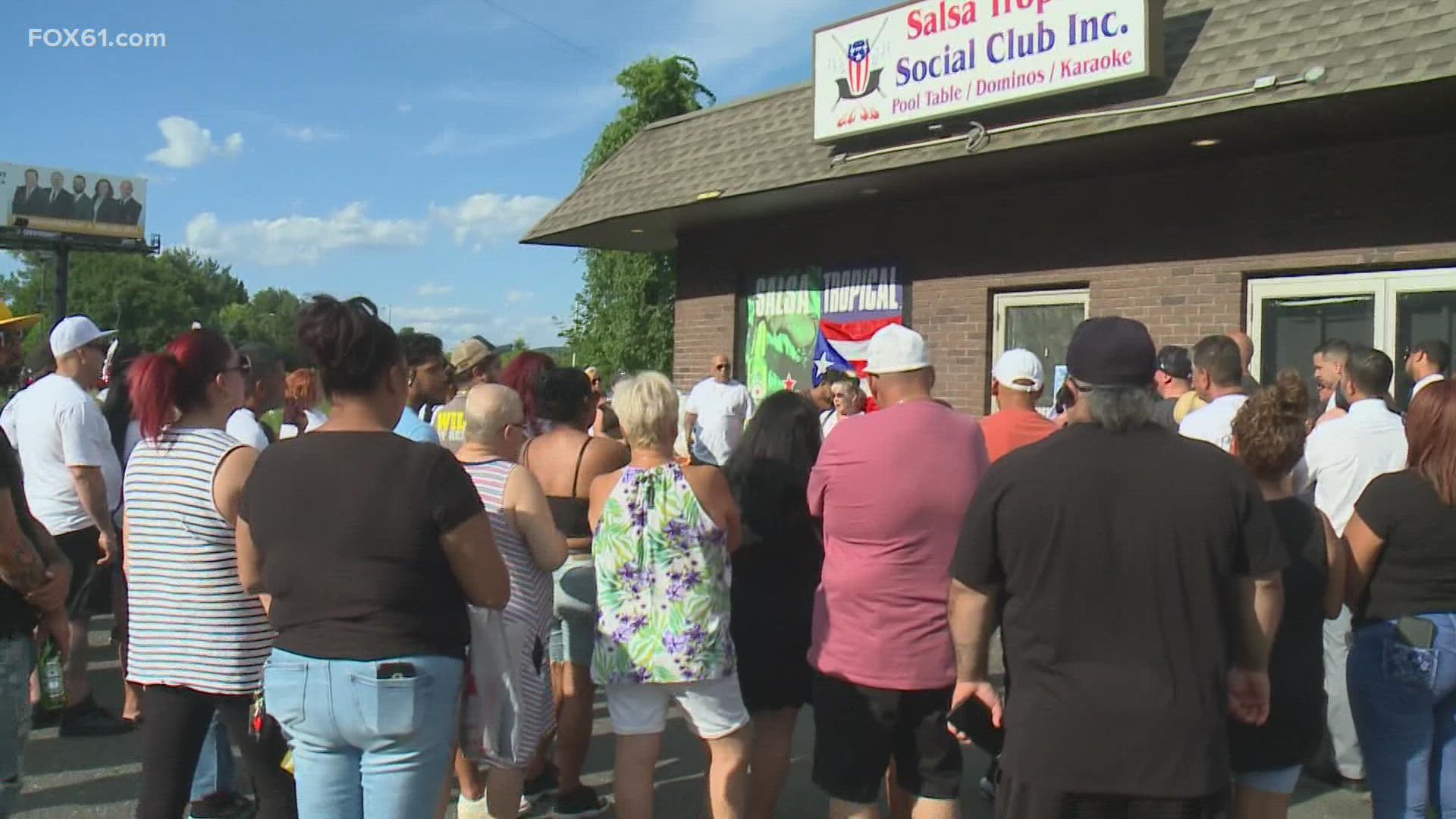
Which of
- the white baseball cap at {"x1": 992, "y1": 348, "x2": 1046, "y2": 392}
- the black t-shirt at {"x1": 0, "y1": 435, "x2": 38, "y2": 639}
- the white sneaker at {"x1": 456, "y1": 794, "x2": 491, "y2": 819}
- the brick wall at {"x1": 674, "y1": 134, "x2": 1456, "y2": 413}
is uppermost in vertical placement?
the brick wall at {"x1": 674, "y1": 134, "x2": 1456, "y2": 413}

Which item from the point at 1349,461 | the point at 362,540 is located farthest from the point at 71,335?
the point at 1349,461

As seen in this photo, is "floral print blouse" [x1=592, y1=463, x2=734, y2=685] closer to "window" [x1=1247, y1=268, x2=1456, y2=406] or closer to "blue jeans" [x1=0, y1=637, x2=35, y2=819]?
"blue jeans" [x1=0, y1=637, x2=35, y2=819]

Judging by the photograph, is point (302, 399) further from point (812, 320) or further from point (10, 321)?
point (812, 320)

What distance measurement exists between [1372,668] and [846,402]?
5.67 meters

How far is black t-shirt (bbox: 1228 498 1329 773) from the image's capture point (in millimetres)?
3316

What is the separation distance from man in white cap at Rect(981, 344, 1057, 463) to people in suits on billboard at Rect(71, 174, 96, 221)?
71.6 meters

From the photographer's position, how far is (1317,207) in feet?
27.4

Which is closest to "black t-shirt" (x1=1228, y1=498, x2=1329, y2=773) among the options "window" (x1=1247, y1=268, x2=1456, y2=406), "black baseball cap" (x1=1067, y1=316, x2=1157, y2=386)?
"black baseball cap" (x1=1067, y1=316, x2=1157, y2=386)

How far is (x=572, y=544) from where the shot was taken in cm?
468

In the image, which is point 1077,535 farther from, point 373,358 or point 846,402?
point 846,402

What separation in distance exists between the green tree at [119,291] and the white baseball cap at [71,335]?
79.7m

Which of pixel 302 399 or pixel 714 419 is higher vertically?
pixel 302 399

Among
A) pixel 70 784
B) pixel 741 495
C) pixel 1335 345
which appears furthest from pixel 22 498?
pixel 1335 345

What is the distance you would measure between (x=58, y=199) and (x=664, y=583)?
234 feet
